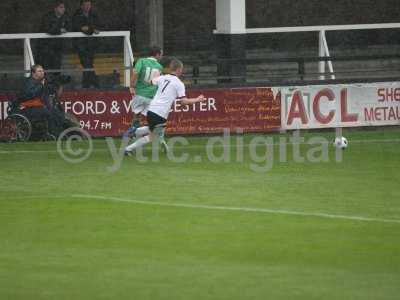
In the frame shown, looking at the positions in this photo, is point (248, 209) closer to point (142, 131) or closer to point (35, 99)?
point (142, 131)

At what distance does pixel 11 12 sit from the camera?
114 feet

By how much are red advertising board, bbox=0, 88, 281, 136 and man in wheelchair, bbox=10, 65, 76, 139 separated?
78 centimetres

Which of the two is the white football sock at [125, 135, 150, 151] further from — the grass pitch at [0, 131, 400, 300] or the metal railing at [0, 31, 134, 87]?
the metal railing at [0, 31, 134, 87]

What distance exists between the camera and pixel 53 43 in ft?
91.0

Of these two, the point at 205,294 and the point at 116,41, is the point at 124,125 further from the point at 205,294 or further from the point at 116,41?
the point at 205,294

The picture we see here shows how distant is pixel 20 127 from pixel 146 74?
10.1 ft

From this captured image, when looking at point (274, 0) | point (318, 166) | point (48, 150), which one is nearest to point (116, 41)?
point (274, 0)

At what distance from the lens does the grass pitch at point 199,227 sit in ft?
39.2

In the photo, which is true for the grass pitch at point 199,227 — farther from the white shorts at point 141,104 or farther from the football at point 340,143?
the white shorts at point 141,104

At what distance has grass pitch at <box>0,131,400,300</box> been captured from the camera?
12.0 m

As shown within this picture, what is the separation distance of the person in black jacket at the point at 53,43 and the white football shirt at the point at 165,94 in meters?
5.43

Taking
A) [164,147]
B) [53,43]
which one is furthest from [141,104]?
[53,43]

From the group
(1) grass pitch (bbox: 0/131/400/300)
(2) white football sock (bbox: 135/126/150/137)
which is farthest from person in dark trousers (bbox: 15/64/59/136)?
(2) white football sock (bbox: 135/126/150/137)

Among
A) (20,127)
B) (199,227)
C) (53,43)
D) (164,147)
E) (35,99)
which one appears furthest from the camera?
(53,43)
